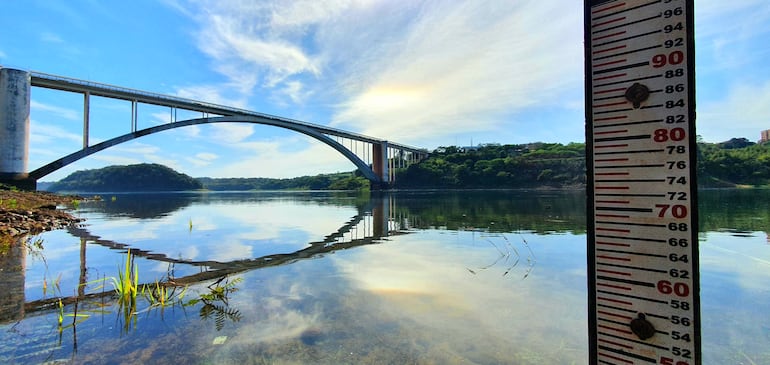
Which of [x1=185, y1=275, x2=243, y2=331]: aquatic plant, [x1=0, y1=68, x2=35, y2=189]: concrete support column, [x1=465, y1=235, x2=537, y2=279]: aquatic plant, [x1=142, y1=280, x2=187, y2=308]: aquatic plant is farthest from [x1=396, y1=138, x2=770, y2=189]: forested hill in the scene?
[x1=142, y1=280, x2=187, y2=308]: aquatic plant

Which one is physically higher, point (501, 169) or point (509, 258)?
point (501, 169)

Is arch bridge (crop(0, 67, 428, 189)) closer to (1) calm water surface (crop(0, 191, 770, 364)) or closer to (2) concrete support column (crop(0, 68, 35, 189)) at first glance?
(2) concrete support column (crop(0, 68, 35, 189))

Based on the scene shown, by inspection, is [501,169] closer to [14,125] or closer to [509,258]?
[509,258]

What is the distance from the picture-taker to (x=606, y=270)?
1.34m

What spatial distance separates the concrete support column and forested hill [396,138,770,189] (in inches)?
2807

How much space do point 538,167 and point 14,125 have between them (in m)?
88.7

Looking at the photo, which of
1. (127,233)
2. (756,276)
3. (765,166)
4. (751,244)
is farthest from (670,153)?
(765,166)

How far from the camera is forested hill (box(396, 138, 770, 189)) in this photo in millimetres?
65438

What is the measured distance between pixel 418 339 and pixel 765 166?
94.2 m

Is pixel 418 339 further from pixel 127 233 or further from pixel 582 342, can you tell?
pixel 127 233

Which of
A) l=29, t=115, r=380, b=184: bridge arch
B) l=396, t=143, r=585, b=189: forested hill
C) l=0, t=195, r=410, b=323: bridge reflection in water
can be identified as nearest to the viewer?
l=0, t=195, r=410, b=323: bridge reflection in water

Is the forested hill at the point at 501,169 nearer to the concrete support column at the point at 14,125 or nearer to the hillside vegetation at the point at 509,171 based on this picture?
the hillside vegetation at the point at 509,171

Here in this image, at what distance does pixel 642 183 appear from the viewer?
1.25 meters

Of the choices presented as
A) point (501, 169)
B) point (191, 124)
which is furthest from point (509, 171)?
point (191, 124)
